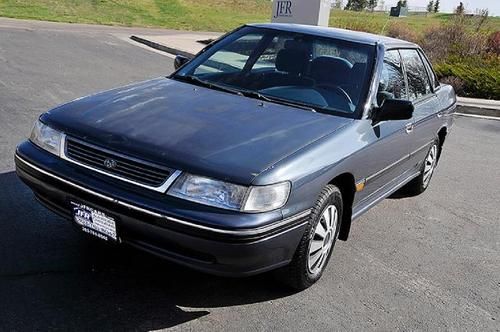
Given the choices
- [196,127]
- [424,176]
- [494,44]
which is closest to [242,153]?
[196,127]

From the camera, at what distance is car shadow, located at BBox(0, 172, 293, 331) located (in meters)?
2.86

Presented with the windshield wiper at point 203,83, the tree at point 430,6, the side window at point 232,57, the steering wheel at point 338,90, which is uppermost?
the side window at point 232,57

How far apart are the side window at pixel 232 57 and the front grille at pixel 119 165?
160 cm

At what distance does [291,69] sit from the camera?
4211 mm

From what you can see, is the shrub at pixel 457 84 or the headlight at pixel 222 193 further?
the shrub at pixel 457 84

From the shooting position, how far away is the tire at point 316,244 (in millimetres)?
3141

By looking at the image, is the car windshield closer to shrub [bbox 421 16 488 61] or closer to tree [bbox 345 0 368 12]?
shrub [bbox 421 16 488 61]

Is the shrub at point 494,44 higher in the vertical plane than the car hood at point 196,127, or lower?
lower

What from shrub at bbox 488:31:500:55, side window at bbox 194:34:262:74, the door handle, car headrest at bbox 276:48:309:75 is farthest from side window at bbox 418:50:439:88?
shrub at bbox 488:31:500:55

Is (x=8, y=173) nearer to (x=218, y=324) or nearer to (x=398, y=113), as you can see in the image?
(x=218, y=324)

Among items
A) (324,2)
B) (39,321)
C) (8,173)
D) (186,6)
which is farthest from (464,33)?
(186,6)

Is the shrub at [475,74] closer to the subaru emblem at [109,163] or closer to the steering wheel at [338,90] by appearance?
the steering wheel at [338,90]

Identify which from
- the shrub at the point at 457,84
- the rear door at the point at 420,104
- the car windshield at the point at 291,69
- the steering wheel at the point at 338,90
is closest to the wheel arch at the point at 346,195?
the car windshield at the point at 291,69

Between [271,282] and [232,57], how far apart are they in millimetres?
2061
